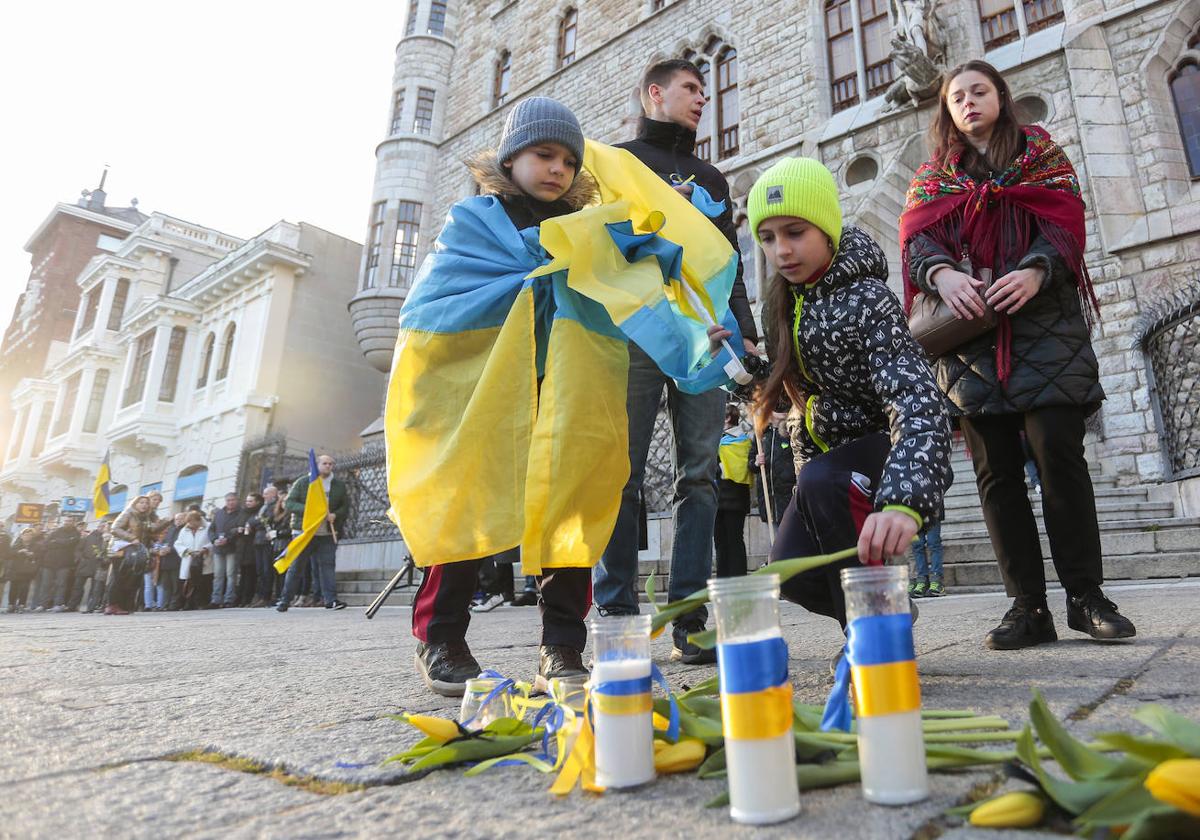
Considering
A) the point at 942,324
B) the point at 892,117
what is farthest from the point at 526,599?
the point at 892,117

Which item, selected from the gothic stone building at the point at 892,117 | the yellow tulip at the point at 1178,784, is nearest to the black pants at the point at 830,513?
the yellow tulip at the point at 1178,784

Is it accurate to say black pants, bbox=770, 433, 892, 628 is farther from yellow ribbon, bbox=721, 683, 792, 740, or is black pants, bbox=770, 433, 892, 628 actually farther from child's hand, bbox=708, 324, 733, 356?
yellow ribbon, bbox=721, 683, 792, 740

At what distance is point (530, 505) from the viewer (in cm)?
188

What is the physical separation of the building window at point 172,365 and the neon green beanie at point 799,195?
2597cm

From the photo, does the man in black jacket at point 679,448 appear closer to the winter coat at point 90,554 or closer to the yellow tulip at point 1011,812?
the yellow tulip at point 1011,812

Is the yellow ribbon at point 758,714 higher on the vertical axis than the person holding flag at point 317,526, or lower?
lower

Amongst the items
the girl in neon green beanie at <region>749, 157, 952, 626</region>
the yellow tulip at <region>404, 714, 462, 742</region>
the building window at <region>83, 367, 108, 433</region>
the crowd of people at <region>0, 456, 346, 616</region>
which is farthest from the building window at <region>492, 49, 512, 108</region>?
the building window at <region>83, 367, 108, 433</region>

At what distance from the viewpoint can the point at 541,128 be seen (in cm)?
220

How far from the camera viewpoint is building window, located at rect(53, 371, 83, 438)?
29203 millimetres

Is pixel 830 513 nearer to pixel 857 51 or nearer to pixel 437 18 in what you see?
pixel 857 51

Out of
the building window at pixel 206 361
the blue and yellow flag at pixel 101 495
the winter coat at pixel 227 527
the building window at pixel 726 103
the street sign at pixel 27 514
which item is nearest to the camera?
the winter coat at pixel 227 527

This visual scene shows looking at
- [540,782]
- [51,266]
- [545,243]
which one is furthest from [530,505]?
[51,266]

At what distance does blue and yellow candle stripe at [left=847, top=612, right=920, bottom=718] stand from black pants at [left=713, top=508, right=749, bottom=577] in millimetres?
3699

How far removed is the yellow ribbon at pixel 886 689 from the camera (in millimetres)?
871
